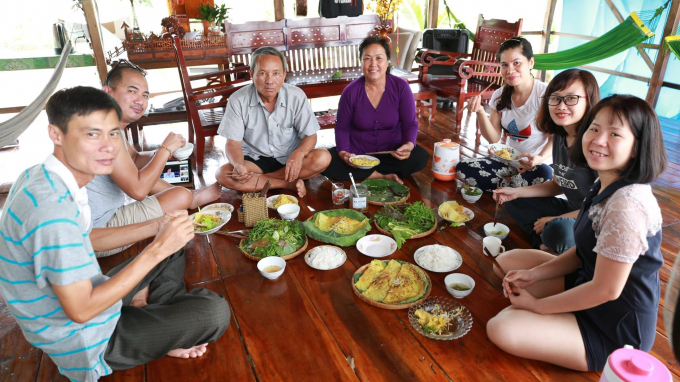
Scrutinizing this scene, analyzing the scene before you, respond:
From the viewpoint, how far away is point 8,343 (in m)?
1.90

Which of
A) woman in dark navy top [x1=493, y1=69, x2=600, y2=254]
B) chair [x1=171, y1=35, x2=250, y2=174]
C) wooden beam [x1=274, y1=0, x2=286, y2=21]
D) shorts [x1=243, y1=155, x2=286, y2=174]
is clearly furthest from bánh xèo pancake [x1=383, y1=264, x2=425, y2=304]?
wooden beam [x1=274, y1=0, x2=286, y2=21]

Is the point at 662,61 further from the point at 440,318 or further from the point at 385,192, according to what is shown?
the point at 440,318

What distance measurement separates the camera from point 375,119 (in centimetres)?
332

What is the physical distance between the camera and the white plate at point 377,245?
2.35 meters

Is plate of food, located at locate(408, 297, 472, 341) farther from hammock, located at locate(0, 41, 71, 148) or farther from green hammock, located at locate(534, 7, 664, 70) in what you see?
green hammock, located at locate(534, 7, 664, 70)

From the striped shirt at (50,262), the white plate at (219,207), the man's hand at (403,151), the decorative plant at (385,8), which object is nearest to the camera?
the striped shirt at (50,262)

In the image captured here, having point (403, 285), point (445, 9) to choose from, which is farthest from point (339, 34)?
point (403, 285)

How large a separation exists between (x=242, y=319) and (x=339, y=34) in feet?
12.4

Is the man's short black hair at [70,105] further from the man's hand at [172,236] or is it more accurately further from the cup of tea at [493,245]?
the cup of tea at [493,245]

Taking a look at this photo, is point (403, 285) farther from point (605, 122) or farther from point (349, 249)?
point (605, 122)

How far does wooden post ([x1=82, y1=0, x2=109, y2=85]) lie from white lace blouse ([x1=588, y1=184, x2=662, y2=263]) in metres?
4.55

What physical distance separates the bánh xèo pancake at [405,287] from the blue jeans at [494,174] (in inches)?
50.9

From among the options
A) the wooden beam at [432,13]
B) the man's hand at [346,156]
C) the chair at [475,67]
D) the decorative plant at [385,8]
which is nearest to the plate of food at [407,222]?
the man's hand at [346,156]

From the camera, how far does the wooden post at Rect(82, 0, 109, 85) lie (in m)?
4.13
